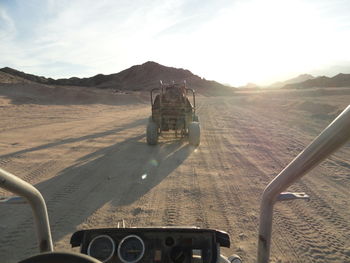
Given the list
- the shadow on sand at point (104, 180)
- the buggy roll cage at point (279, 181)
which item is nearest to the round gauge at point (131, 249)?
the buggy roll cage at point (279, 181)

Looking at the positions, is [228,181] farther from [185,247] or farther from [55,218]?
[185,247]

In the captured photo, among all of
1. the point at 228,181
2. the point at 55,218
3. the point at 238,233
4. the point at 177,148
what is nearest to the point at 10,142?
the point at 177,148

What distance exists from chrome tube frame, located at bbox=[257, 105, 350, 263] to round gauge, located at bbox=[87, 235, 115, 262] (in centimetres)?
100

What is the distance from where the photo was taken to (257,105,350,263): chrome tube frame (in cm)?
116

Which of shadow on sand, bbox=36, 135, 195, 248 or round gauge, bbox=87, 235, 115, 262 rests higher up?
round gauge, bbox=87, 235, 115, 262

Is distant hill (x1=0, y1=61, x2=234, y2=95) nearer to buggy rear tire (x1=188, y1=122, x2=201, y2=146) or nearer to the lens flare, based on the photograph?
buggy rear tire (x1=188, y1=122, x2=201, y2=146)

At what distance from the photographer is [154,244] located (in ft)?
7.47

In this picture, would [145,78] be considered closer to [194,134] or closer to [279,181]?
[194,134]

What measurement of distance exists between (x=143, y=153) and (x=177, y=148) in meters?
1.21

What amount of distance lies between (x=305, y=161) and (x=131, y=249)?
55.7 inches

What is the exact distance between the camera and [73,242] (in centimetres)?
232

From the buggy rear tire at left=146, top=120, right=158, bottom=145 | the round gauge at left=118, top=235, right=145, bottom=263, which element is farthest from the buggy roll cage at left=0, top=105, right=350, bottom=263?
the buggy rear tire at left=146, top=120, right=158, bottom=145

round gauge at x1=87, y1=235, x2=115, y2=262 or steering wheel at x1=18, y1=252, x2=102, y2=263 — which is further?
round gauge at x1=87, y1=235, x2=115, y2=262

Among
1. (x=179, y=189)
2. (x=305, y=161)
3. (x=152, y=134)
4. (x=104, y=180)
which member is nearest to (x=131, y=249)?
(x=305, y=161)
